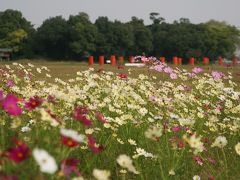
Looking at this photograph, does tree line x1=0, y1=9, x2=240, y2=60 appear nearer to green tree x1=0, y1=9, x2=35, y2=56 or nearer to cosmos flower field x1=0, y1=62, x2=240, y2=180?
green tree x1=0, y1=9, x2=35, y2=56

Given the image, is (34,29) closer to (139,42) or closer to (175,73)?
(139,42)

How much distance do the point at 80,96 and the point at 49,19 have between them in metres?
55.9

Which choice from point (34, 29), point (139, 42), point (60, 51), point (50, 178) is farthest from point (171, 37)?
point (50, 178)

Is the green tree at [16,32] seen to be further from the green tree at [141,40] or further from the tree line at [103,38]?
the green tree at [141,40]

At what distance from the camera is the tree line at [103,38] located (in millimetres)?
55438

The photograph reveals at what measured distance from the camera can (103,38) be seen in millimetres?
57781

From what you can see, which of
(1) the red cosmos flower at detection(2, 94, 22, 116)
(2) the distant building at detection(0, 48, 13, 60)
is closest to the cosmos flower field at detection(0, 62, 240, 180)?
(1) the red cosmos flower at detection(2, 94, 22, 116)

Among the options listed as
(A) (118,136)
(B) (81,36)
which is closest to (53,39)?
(B) (81,36)

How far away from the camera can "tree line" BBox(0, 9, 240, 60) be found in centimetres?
5544

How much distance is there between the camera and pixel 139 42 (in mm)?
62188

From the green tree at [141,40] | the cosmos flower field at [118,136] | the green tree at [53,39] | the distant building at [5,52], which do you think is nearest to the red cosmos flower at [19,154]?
the cosmos flower field at [118,136]

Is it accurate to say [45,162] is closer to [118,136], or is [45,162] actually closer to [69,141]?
[69,141]

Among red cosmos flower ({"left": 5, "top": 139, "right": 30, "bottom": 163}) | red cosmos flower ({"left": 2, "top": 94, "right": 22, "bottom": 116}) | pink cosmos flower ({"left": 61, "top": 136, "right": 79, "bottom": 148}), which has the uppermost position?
red cosmos flower ({"left": 2, "top": 94, "right": 22, "bottom": 116})

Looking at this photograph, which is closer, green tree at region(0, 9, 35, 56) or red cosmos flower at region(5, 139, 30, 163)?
red cosmos flower at region(5, 139, 30, 163)
